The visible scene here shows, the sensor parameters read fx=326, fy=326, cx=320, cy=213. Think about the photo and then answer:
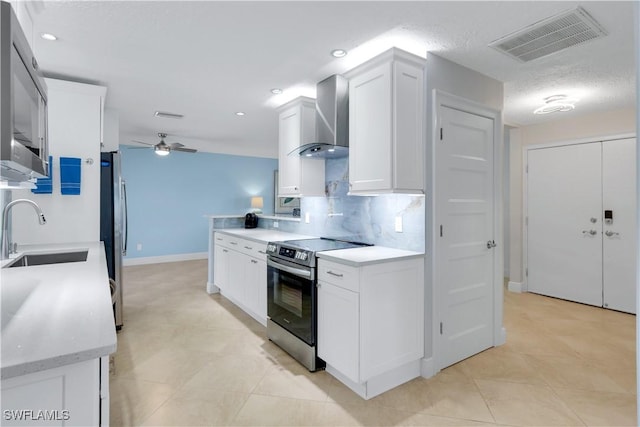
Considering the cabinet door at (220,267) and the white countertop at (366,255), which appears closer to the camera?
the white countertop at (366,255)

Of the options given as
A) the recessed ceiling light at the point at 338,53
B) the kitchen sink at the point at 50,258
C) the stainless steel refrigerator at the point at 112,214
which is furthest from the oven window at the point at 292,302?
the recessed ceiling light at the point at 338,53

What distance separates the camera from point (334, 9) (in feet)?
6.29

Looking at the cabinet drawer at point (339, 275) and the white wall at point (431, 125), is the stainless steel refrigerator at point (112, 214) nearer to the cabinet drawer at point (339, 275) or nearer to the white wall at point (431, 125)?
the cabinet drawer at point (339, 275)

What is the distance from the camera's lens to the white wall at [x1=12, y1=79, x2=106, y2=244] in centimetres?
277

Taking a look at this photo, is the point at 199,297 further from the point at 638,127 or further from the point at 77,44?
the point at 638,127

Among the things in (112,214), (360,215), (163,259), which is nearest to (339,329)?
(360,215)

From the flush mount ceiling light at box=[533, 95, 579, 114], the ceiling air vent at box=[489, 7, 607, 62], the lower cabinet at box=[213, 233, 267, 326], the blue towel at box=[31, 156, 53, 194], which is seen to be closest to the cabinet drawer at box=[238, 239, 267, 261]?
the lower cabinet at box=[213, 233, 267, 326]

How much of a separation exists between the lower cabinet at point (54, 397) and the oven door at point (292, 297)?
1709 mm

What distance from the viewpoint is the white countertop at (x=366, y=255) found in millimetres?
2170

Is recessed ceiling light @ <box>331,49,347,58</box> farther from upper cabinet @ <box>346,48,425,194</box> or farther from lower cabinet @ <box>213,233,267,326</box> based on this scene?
lower cabinet @ <box>213,233,267,326</box>

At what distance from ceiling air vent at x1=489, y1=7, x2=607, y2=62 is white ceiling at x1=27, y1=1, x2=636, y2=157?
0.06 metres

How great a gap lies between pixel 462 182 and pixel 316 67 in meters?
1.56

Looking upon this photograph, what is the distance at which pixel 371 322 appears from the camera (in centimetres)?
218

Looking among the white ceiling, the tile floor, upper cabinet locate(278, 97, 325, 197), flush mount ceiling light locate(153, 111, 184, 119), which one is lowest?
the tile floor
